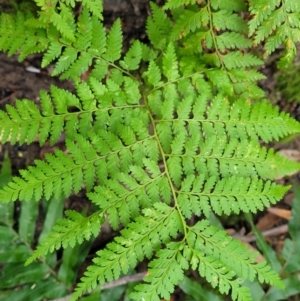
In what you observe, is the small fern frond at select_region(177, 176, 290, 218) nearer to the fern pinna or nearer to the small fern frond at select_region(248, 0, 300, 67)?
A: the fern pinna

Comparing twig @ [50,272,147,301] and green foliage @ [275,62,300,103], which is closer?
twig @ [50,272,147,301]

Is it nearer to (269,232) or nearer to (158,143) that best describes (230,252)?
(158,143)

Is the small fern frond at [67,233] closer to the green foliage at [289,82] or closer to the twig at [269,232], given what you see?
the twig at [269,232]

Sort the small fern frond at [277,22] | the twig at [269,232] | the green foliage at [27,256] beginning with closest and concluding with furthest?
the small fern frond at [277,22] < the green foliage at [27,256] < the twig at [269,232]

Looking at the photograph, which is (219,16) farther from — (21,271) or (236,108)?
(21,271)

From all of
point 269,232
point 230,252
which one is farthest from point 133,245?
point 269,232

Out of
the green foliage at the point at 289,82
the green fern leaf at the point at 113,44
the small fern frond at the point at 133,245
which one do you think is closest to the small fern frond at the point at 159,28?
the green fern leaf at the point at 113,44

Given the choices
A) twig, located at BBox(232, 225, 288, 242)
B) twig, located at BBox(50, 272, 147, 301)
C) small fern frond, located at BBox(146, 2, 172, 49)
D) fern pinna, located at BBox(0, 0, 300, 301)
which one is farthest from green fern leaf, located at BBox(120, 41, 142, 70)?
twig, located at BBox(232, 225, 288, 242)
